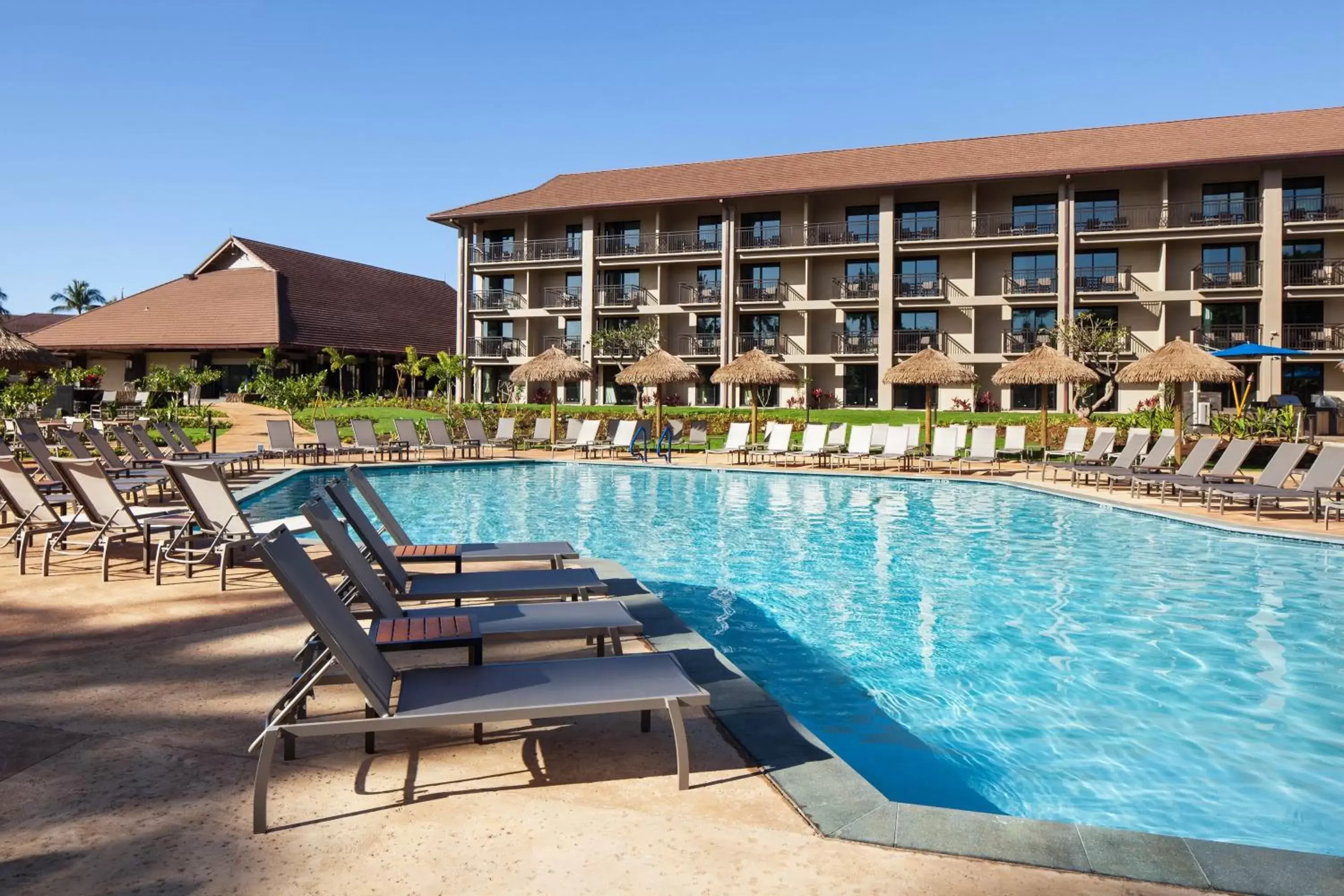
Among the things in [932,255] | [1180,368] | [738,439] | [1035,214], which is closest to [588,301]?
[932,255]

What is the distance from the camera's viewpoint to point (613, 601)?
526 centimetres

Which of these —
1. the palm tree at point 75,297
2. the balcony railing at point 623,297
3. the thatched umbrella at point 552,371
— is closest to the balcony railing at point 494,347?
the balcony railing at point 623,297

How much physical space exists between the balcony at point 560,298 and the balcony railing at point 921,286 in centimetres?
1415

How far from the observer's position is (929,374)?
2380 cm

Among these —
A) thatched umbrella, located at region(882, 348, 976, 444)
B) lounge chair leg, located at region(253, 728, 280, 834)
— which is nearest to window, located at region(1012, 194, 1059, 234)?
thatched umbrella, located at region(882, 348, 976, 444)

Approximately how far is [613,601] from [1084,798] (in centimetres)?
Result: 269

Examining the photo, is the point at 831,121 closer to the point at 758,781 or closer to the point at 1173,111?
the point at 1173,111

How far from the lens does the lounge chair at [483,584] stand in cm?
581

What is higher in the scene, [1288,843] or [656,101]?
[656,101]

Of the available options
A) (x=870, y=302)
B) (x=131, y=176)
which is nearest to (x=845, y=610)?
(x=131, y=176)

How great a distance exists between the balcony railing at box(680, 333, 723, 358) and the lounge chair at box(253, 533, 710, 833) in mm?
34877

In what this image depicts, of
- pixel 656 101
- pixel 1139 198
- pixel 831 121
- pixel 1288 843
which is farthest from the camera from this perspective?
pixel 831 121

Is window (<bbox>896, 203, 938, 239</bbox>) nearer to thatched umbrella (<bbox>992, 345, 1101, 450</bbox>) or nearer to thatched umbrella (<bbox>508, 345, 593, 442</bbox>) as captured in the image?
thatched umbrella (<bbox>992, 345, 1101, 450</bbox>)

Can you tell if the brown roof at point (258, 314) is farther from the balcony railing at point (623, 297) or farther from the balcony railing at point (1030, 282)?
the balcony railing at point (1030, 282)
